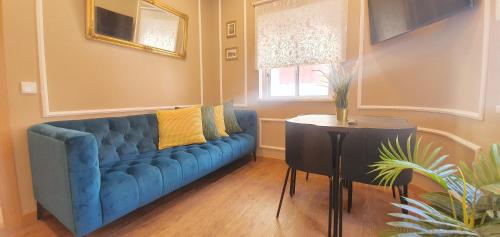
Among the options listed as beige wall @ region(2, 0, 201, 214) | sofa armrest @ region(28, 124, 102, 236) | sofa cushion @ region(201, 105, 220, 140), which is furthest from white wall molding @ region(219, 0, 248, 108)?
sofa armrest @ region(28, 124, 102, 236)

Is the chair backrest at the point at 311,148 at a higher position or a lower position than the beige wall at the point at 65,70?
lower

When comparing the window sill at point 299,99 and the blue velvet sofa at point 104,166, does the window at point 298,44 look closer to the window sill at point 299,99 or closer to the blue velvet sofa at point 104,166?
the window sill at point 299,99

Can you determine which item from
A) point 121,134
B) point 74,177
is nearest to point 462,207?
point 74,177

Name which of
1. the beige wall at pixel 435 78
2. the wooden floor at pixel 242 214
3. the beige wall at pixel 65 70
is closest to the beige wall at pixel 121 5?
the beige wall at pixel 65 70

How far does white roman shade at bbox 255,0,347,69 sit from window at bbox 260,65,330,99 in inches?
9.1

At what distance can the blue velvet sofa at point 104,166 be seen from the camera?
1279 mm

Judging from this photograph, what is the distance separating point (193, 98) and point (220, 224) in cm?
212

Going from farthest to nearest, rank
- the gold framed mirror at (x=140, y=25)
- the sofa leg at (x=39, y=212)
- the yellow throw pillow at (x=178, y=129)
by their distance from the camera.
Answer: the yellow throw pillow at (x=178, y=129)
the gold framed mirror at (x=140, y=25)
the sofa leg at (x=39, y=212)

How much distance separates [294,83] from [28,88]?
9.22 feet

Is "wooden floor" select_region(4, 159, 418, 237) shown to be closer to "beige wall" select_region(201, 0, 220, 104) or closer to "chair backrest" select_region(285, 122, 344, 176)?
"chair backrest" select_region(285, 122, 344, 176)

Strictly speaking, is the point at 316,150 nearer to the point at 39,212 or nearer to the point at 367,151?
the point at 367,151

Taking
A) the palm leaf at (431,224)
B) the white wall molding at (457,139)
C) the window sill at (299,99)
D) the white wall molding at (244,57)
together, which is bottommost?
the palm leaf at (431,224)

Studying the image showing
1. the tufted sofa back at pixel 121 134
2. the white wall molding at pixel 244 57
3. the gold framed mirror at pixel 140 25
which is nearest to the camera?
the tufted sofa back at pixel 121 134

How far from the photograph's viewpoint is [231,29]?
3.35 metres
